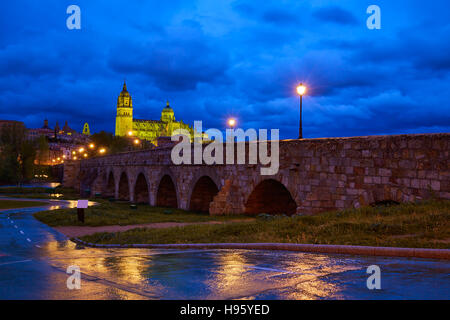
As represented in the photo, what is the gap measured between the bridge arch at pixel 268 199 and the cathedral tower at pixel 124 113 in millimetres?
173688

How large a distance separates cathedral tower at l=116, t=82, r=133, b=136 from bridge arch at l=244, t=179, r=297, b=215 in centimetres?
17369

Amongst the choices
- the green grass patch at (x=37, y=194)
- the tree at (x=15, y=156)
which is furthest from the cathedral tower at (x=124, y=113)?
the green grass patch at (x=37, y=194)

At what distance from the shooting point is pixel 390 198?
12.1 metres

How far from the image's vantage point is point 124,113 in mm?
190625

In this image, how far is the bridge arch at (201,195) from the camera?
25906mm

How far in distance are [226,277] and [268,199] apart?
45.8 ft

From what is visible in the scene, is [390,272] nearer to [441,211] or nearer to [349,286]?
[349,286]

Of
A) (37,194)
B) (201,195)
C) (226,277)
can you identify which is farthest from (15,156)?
(226,277)

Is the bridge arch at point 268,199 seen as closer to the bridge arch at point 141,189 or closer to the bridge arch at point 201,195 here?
the bridge arch at point 201,195

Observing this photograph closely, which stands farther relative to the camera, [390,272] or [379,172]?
[379,172]

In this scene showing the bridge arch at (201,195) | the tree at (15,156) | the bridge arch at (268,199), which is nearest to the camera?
the bridge arch at (268,199)
